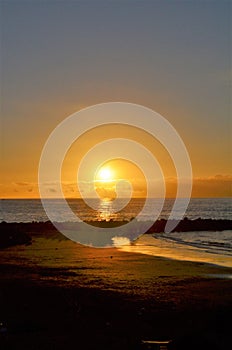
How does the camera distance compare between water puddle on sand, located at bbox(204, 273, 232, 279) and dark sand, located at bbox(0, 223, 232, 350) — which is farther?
water puddle on sand, located at bbox(204, 273, 232, 279)

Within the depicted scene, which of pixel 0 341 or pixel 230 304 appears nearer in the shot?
pixel 0 341

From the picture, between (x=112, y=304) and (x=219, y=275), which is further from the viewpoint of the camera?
(x=219, y=275)

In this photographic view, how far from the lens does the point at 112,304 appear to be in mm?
22406

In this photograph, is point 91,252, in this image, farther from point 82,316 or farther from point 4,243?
point 82,316

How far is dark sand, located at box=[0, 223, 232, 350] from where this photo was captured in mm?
16562

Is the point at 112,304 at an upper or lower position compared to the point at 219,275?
lower

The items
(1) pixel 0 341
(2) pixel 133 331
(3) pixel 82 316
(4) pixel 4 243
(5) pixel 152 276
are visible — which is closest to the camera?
(1) pixel 0 341

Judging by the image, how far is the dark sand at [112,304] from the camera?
1656cm

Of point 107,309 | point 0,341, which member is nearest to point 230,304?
point 107,309

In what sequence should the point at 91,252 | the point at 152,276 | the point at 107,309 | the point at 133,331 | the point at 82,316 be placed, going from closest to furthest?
the point at 133,331, the point at 82,316, the point at 107,309, the point at 152,276, the point at 91,252

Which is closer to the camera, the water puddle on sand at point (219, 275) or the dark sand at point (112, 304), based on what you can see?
the dark sand at point (112, 304)

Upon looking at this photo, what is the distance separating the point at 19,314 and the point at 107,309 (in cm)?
375

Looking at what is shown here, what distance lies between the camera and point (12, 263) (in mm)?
37312

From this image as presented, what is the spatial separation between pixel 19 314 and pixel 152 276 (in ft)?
40.9
